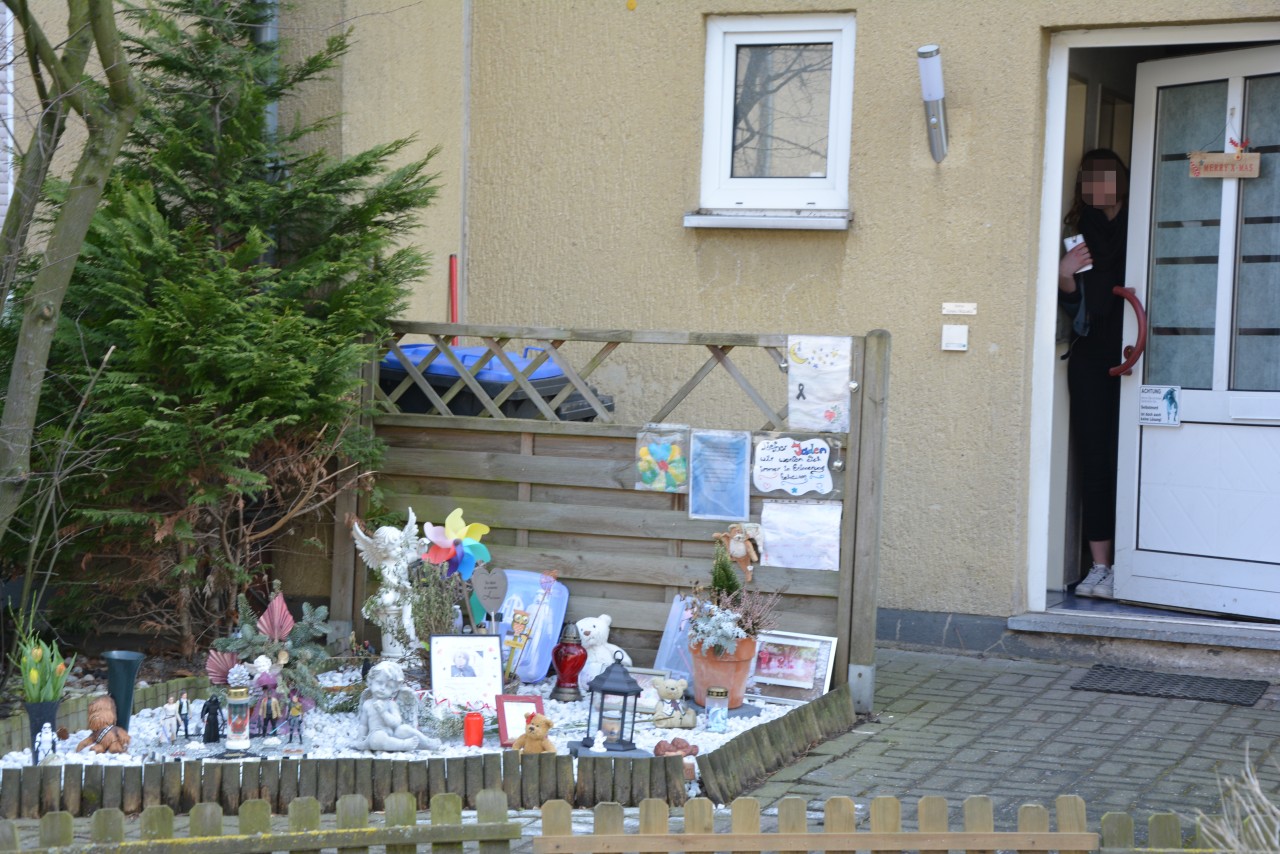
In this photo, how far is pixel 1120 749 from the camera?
18.3 feet

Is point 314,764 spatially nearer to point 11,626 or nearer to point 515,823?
point 515,823

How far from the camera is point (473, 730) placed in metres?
5.28

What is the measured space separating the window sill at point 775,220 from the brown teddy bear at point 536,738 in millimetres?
3311

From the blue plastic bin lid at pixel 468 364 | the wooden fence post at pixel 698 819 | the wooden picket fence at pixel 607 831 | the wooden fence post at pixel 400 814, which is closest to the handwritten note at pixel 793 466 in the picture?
the blue plastic bin lid at pixel 468 364

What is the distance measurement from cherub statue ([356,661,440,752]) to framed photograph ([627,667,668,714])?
88 centimetres

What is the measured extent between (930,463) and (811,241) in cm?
126

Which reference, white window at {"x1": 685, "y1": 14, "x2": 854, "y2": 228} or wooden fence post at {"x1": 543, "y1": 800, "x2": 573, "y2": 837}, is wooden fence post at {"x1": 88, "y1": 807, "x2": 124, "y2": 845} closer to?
wooden fence post at {"x1": 543, "y1": 800, "x2": 573, "y2": 837}

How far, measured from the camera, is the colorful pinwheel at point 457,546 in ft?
20.6

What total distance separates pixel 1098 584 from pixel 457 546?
11.6 feet

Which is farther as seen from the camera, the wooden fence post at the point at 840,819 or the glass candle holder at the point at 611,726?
the glass candle holder at the point at 611,726

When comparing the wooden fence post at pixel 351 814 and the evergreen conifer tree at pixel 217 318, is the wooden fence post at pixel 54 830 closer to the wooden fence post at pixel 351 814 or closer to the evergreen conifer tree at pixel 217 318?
the wooden fence post at pixel 351 814

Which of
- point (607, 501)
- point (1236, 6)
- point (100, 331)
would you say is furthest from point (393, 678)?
point (1236, 6)

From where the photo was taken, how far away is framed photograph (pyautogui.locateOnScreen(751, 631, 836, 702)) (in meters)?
6.01

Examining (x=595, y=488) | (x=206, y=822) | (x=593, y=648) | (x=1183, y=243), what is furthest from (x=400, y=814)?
(x=1183, y=243)
